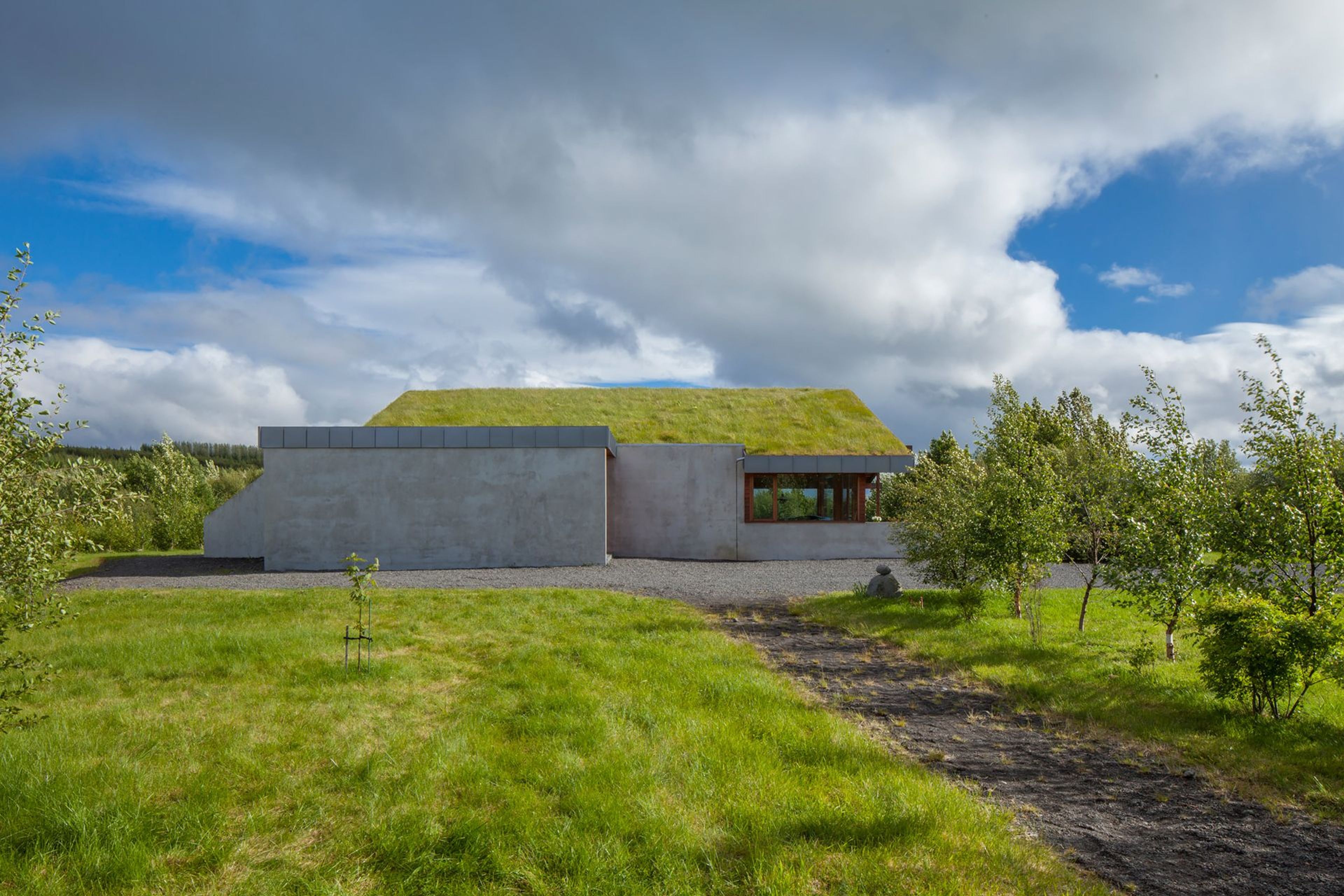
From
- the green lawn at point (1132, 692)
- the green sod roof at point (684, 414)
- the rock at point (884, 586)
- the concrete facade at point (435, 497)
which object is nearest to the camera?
the green lawn at point (1132, 692)

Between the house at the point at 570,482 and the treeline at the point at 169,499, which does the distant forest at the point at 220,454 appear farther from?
the house at the point at 570,482

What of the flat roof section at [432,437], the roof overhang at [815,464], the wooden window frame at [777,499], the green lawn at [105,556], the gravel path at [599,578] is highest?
the flat roof section at [432,437]

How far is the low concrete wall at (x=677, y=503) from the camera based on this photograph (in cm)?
2267

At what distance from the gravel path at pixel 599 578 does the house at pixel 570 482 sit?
91 centimetres

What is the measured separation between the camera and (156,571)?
61.4 feet

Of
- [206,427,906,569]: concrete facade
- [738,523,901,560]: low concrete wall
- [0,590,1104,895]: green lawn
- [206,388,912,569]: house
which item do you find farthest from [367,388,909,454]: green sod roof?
[0,590,1104,895]: green lawn

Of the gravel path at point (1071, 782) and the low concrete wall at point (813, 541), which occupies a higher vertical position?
the low concrete wall at point (813, 541)

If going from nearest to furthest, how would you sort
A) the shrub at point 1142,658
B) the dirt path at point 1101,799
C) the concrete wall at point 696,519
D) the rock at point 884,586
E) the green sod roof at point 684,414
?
the dirt path at point 1101,799 → the shrub at point 1142,658 → the rock at point 884,586 → the concrete wall at point 696,519 → the green sod roof at point 684,414

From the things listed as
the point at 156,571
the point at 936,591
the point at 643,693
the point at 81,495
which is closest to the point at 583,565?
the point at 936,591

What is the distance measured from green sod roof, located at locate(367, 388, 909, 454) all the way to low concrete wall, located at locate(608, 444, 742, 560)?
0.87 m

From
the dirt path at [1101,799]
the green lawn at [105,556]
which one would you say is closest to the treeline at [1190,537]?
the dirt path at [1101,799]

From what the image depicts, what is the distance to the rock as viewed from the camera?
1384 cm

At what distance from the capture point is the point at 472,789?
4992 mm

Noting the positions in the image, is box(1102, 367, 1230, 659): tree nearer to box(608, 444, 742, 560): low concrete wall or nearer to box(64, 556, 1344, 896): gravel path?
box(64, 556, 1344, 896): gravel path
